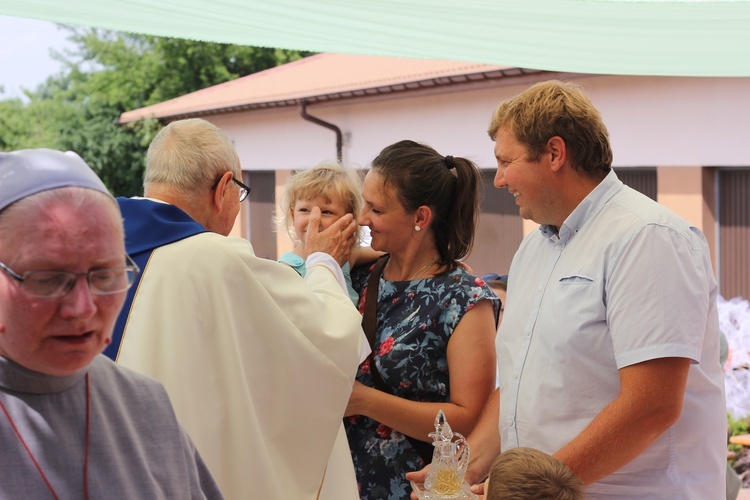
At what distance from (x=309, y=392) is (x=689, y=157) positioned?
7.00 meters

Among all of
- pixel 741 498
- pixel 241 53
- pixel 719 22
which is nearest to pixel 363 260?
pixel 719 22

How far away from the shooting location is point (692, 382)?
8.14ft

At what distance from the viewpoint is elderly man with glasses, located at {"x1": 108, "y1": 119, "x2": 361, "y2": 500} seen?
2430 millimetres

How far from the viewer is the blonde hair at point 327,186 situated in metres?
3.24

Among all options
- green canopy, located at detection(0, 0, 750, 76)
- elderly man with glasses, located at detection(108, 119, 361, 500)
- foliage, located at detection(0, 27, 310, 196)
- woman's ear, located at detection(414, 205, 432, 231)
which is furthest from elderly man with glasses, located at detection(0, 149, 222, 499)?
foliage, located at detection(0, 27, 310, 196)

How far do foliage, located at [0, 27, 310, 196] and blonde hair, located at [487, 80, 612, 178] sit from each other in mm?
21670

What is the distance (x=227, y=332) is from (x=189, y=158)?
525mm

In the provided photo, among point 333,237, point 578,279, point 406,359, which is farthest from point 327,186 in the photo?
point 578,279

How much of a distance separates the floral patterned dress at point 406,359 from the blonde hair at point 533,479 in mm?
541

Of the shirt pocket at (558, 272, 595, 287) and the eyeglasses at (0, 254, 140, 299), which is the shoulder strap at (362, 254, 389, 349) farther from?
the eyeglasses at (0, 254, 140, 299)

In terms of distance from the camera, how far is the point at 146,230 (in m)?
2.48

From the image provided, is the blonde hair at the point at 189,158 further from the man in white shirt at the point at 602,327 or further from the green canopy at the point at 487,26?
the green canopy at the point at 487,26

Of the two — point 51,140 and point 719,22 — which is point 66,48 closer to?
point 51,140

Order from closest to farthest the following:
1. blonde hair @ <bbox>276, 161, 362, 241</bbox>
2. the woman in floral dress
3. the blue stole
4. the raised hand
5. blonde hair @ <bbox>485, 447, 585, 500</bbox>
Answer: blonde hair @ <bbox>485, 447, 585, 500</bbox> < the blue stole < the woman in floral dress < the raised hand < blonde hair @ <bbox>276, 161, 362, 241</bbox>
